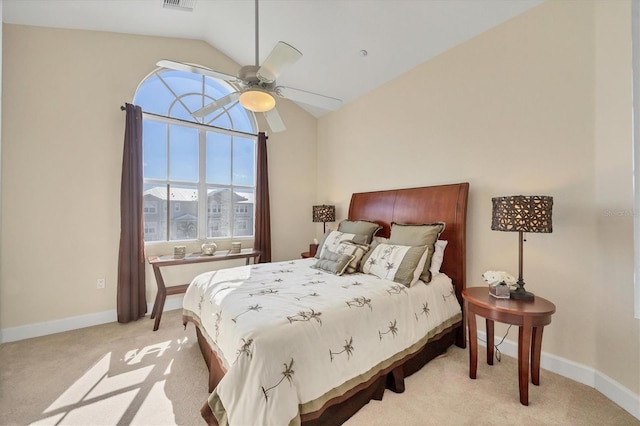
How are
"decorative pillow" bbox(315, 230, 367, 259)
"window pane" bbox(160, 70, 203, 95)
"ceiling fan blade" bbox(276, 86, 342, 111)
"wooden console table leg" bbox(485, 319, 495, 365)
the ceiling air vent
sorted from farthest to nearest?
1. "window pane" bbox(160, 70, 203, 95)
2. "decorative pillow" bbox(315, 230, 367, 259)
3. the ceiling air vent
4. "ceiling fan blade" bbox(276, 86, 342, 111)
5. "wooden console table leg" bbox(485, 319, 495, 365)

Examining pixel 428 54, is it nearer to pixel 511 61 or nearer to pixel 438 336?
pixel 511 61

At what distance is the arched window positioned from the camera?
334 cm

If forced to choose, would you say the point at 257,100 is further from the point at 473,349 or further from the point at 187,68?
the point at 473,349

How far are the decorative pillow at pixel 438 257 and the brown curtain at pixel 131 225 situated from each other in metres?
3.22

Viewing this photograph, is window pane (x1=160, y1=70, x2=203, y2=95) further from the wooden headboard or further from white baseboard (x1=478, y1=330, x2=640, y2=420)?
white baseboard (x1=478, y1=330, x2=640, y2=420)

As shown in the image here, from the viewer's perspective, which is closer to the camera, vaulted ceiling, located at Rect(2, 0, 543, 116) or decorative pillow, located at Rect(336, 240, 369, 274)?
vaulted ceiling, located at Rect(2, 0, 543, 116)

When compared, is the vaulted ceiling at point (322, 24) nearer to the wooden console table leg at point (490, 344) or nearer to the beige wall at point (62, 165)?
the beige wall at point (62, 165)

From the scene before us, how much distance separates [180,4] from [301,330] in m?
3.40

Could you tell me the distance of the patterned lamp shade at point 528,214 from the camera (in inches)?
70.6

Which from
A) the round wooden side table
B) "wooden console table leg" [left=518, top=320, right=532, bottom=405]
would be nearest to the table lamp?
the round wooden side table

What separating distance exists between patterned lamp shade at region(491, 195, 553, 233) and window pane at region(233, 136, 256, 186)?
11.2 ft

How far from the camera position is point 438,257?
244 centimetres

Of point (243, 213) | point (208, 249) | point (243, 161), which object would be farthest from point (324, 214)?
point (208, 249)

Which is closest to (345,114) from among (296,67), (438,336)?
(296,67)
